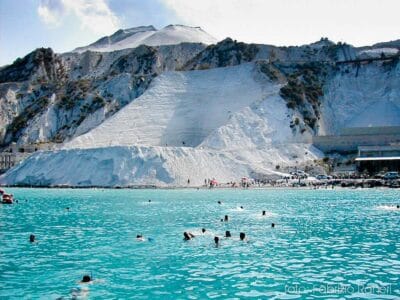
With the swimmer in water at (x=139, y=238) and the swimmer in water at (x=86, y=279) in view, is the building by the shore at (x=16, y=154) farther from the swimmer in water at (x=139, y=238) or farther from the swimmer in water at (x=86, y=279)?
the swimmer in water at (x=86, y=279)

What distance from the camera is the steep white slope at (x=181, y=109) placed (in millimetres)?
97438

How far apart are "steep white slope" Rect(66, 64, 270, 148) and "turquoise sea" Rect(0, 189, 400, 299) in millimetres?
60024

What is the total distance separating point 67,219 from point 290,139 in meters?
61.4

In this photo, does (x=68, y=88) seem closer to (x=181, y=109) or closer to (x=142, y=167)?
(x=181, y=109)

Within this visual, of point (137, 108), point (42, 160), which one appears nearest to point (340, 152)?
point (137, 108)

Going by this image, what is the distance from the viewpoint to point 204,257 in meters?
21.2

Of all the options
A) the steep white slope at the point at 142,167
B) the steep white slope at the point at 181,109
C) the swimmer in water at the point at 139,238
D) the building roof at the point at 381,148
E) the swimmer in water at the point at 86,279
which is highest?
the steep white slope at the point at 181,109

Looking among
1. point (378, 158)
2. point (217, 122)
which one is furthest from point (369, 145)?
point (217, 122)

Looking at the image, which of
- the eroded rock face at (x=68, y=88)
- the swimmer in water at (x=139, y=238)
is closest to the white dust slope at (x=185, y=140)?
the eroded rock face at (x=68, y=88)

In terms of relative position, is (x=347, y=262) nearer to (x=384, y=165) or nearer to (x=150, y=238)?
(x=150, y=238)

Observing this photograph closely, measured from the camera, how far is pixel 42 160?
90.4 m

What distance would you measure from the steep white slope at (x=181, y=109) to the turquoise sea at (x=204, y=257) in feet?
197

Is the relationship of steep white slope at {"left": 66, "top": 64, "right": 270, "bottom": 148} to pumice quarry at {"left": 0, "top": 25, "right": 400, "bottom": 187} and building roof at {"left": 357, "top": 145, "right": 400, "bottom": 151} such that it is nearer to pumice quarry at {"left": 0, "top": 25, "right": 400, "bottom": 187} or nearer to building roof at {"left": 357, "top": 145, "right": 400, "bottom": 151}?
pumice quarry at {"left": 0, "top": 25, "right": 400, "bottom": 187}

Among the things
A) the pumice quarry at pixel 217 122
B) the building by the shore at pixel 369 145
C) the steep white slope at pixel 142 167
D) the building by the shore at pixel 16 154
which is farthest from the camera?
the building by the shore at pixel 16 154
